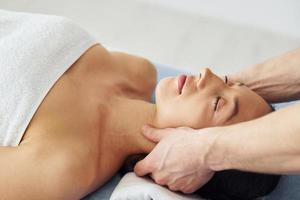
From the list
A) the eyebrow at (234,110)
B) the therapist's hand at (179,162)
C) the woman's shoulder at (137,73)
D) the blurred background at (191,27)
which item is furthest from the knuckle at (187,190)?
the blurred background at (191,27)

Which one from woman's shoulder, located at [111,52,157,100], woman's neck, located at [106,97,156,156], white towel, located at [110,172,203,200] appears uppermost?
woman's shoulder, located at [111,52,157,100]

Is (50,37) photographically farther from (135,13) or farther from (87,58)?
(135,13)

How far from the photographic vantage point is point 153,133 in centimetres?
133

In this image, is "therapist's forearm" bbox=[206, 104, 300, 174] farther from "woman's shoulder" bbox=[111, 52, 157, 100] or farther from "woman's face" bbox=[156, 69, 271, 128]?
"woman's shoulder" bbox=[111, 52, 157, 100]

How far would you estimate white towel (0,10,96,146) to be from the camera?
125cm

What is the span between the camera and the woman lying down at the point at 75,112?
1.20 m

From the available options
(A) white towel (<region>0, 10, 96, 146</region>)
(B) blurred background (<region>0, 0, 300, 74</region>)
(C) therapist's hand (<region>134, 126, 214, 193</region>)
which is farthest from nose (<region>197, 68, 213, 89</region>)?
(B) blurred background (<region>0, 0, 300, 74</region>)

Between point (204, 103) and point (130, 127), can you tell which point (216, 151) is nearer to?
point (204, 103)

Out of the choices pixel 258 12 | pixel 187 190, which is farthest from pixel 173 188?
pixel 258 12

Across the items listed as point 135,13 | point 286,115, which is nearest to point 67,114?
point 286,115

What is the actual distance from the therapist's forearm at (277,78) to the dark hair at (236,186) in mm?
331

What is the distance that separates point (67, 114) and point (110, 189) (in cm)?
26

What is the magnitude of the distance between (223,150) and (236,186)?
198mm

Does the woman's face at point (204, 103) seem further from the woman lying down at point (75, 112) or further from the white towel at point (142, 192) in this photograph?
the white towel at point (142, 192)
